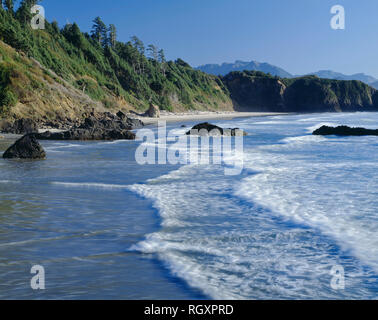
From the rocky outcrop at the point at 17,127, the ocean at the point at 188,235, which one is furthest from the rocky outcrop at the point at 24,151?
the rocky outcrop at the point at 17,127

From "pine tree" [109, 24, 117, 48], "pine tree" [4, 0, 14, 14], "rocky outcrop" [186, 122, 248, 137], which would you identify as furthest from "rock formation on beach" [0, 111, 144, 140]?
"pine tree" [109, 24, 117, 48]

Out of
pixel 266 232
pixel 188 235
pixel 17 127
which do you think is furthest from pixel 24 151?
pixel 17 127

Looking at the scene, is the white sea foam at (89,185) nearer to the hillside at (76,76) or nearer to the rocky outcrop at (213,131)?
the rocky outcrop at (213,131)

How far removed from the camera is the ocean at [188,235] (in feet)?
13.3

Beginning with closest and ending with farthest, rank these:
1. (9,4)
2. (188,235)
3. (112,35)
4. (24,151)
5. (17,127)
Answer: (188,235) < (24,151) < (17,127) < (9,4) < (112,35)

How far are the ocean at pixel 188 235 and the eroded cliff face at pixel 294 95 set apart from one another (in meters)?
138

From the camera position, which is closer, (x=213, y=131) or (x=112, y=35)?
(x=213, y=131)

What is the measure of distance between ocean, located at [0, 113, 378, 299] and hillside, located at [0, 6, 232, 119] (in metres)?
24.9

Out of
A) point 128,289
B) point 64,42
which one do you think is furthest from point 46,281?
point 64,42

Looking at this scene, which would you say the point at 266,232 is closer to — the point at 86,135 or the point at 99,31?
the point at 86,135

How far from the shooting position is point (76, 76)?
180ft

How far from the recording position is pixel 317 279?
4230 mm

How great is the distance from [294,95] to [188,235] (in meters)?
158

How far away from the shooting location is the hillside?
33.6m
